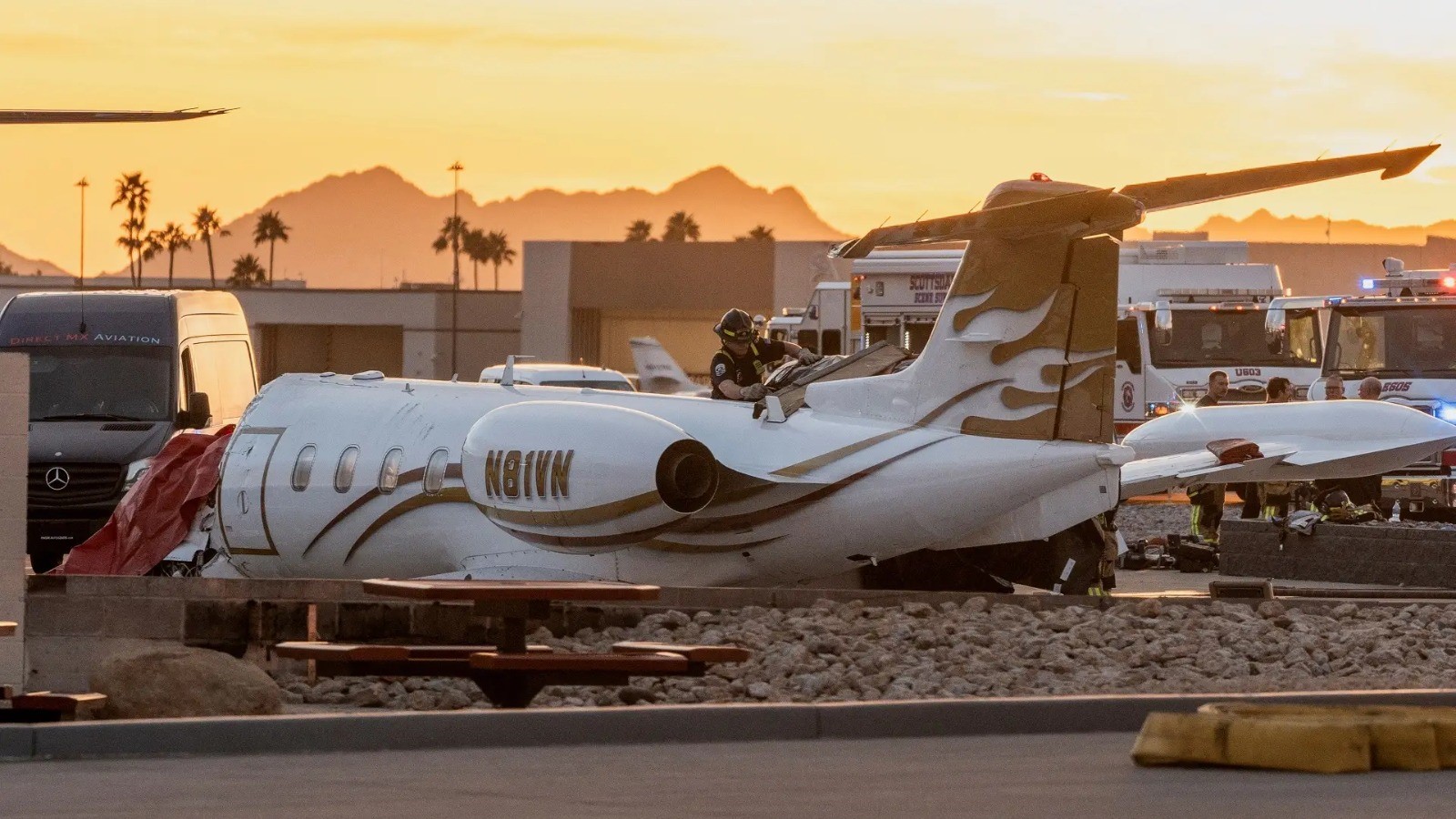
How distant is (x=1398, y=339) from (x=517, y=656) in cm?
2147

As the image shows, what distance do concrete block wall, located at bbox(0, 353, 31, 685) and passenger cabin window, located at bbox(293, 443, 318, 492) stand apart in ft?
17.7

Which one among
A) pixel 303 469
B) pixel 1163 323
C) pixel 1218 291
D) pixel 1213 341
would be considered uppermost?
pixel 1218 291

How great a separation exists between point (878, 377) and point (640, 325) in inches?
3003

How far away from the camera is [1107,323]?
640 inches

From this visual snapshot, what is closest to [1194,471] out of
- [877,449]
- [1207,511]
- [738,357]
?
[877,449]

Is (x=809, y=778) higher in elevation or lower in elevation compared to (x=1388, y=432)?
lower

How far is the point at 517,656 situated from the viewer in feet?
41.3

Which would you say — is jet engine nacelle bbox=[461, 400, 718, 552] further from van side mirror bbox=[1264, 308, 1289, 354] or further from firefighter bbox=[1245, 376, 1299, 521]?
van side mirror bbox=[1264, 308, 1289, 354]

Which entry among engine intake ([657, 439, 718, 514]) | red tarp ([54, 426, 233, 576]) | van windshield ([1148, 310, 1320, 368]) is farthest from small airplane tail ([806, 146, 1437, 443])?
van windshield ([1148, 310, 1320, 368])

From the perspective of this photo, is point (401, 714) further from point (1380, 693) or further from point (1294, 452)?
point (1294, 452)

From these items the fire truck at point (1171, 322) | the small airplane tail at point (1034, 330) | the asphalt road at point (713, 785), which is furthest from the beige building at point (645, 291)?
the asphalt road at point (713, 785)

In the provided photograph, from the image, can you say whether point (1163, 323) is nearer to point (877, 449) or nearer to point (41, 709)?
point (877, 449)

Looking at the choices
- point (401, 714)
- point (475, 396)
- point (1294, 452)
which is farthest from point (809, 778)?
point (1294, 452)

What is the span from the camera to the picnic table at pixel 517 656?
12.4 meters
